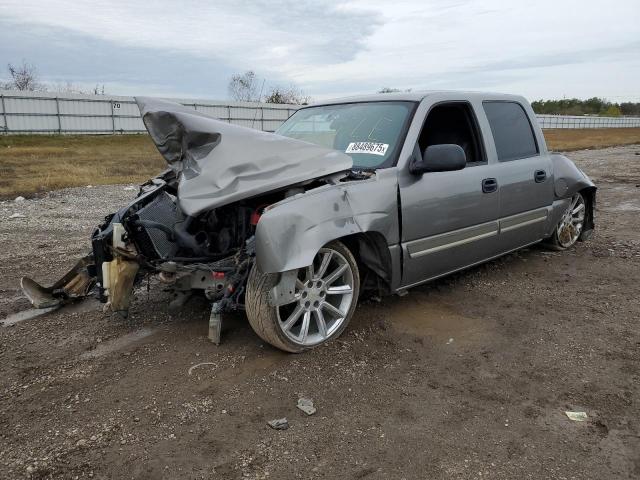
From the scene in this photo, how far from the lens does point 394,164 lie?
12.8ft

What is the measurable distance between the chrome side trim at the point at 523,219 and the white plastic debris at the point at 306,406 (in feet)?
8.78

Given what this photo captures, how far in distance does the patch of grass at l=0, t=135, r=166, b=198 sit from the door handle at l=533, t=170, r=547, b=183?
9.77 metres

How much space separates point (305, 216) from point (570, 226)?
4.15 m

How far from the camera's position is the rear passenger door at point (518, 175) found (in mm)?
4828

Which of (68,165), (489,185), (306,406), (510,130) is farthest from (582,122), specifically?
(306,406)

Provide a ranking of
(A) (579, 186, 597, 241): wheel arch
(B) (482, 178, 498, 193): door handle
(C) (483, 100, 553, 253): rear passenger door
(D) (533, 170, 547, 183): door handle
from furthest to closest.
→ (A) (579, 186, 597, 241): wheel arch → (D) (533, 170, 547, 183): door handle → (C) (483, 100, 553, 253): rear passenger door → (B) (482, 178, 498, 193): door handle

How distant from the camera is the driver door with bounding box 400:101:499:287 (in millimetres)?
3969

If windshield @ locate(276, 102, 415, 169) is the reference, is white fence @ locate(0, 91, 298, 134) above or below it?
above

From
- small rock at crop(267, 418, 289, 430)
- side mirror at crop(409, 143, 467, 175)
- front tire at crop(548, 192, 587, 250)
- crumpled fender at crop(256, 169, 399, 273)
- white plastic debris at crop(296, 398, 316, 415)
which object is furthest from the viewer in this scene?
front tire at crop(548, 192, 587, 250)

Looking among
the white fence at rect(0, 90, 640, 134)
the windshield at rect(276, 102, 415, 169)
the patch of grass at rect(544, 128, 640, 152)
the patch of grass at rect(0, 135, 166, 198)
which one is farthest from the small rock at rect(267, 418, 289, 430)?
the white fence at rect(0, 90, 640, 134)

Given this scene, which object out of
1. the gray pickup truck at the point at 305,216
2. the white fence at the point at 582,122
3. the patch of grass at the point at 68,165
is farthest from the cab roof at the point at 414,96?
the white fence at the point at 582,122

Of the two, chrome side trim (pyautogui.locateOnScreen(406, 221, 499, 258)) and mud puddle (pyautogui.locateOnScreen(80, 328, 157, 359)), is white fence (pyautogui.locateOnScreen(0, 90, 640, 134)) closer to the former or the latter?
chrome side trim (pyautogui.locateOnScreen(406, 221, 499, 258))

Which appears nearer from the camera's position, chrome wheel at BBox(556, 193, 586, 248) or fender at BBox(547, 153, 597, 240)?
fender at BBox(547, 153, 597, 240)

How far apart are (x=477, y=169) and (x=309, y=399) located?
8.38ft
